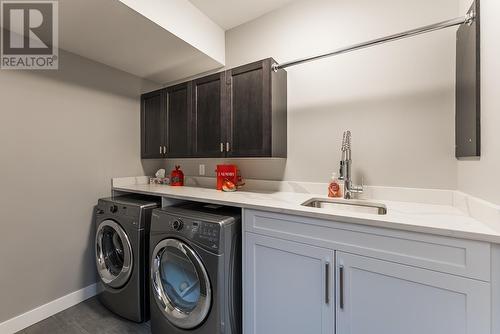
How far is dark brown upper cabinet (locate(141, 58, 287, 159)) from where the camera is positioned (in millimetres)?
1730

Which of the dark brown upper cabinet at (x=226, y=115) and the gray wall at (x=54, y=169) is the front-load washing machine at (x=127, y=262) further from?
the dark brown upper cabinet at (x=226, y=115)

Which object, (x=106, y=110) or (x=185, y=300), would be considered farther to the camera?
(x=106, y=110)

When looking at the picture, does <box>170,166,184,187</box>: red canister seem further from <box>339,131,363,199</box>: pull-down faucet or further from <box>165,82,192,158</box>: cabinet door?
<box>339,131,363,199</box>: pull-down faucet

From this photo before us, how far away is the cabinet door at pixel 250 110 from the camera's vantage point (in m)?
1.71

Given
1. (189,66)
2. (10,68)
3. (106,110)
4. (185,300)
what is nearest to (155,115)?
(106,110)

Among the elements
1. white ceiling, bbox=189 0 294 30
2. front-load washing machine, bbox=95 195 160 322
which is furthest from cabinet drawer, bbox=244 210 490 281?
white ceiling, bbox=189 0 294 30

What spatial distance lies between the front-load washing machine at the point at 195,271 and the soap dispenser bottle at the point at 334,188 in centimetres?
71

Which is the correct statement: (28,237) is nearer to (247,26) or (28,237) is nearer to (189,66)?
(189,66)

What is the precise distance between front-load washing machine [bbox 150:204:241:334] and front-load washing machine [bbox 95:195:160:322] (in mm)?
211

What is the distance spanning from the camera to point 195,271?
4.60 ft

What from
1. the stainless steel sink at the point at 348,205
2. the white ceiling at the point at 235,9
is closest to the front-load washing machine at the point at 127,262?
the stainless steel sink at the point at 348,205

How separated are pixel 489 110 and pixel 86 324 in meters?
2.89

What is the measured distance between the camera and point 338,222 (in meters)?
1.10

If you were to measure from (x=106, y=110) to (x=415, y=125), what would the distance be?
2.70 meters
